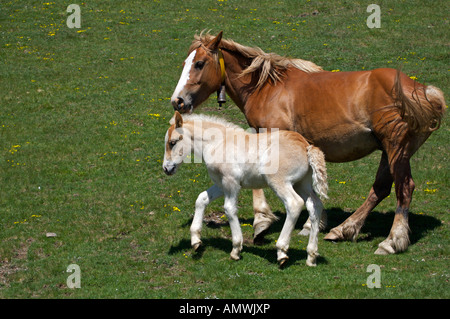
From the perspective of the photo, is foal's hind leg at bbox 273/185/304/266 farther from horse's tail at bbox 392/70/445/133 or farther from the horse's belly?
horse's tail at bbox 392/70/445/133

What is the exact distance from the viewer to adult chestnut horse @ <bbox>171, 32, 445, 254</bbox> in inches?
370

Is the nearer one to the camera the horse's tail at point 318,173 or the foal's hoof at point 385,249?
the horse's tail at point 318,173

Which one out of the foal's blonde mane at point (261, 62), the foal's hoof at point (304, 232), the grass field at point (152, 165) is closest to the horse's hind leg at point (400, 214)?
the grass field at point (152, 165)

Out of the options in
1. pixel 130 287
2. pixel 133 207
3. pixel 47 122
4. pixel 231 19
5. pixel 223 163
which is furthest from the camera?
pixel 231 19

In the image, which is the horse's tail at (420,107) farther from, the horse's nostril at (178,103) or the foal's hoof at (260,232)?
the horse's nostril at (178,103)

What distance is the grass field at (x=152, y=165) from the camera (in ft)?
28.7

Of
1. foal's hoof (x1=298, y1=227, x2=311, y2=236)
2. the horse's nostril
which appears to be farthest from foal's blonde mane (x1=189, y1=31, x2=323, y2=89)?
foal's hoof (x1=298, y1=227, x2=311, y2=236)

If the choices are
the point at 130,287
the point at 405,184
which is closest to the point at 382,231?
the point at 405,184

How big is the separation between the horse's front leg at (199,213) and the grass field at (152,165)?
14.2 inches

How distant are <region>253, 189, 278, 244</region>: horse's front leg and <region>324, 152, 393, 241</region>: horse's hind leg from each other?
1.08 meters

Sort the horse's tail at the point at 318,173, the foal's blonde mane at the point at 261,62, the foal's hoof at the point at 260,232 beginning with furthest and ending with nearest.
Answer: the foal's blonde mane at the point at 261,62
the foal's hoof at the point at 260,232
the horse's tail at the point at 318,173

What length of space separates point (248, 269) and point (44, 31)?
1744 centimetres

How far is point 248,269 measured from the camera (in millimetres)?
8977

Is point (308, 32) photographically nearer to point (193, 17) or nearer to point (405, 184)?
point (193, 17)
